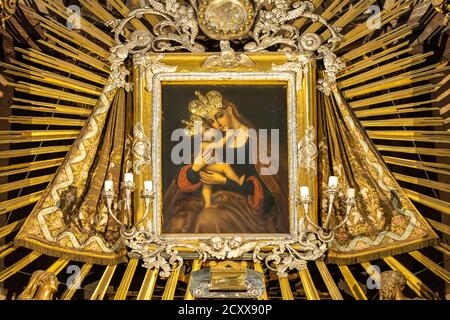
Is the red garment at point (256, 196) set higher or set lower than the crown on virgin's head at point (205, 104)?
lower

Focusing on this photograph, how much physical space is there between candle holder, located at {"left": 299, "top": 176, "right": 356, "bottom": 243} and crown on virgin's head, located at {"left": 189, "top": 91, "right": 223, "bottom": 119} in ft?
2.34

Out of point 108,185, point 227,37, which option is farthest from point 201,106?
point 108,185

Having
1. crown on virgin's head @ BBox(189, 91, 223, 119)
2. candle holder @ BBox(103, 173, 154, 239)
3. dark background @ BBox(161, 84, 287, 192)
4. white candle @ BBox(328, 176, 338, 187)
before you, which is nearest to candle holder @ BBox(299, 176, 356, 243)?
white candle @ BBox(328, 176, 338, 187)

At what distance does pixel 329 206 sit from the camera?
611 cm

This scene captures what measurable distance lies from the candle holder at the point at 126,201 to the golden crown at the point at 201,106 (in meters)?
0.46

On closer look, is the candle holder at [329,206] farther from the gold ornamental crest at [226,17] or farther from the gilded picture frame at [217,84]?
the gold ornamental crest at [226,17]

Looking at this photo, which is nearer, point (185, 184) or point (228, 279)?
point (228, 279)

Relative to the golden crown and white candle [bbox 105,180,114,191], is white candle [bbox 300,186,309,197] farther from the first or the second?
white candle [bbox 105,180,114,191]

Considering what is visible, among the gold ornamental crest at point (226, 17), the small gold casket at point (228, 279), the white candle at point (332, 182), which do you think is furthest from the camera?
the gold ornamental crest at point (226, 17)

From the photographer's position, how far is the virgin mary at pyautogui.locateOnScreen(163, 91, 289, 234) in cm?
630

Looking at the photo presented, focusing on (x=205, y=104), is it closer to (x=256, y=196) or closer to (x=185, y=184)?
(x=185, y=184)

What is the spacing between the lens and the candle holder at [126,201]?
239 inches

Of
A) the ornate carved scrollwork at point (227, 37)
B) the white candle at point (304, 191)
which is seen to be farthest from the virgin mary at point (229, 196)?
the ornate carved scrollwork at point (227, 37)

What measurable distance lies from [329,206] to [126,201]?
3.66ft
